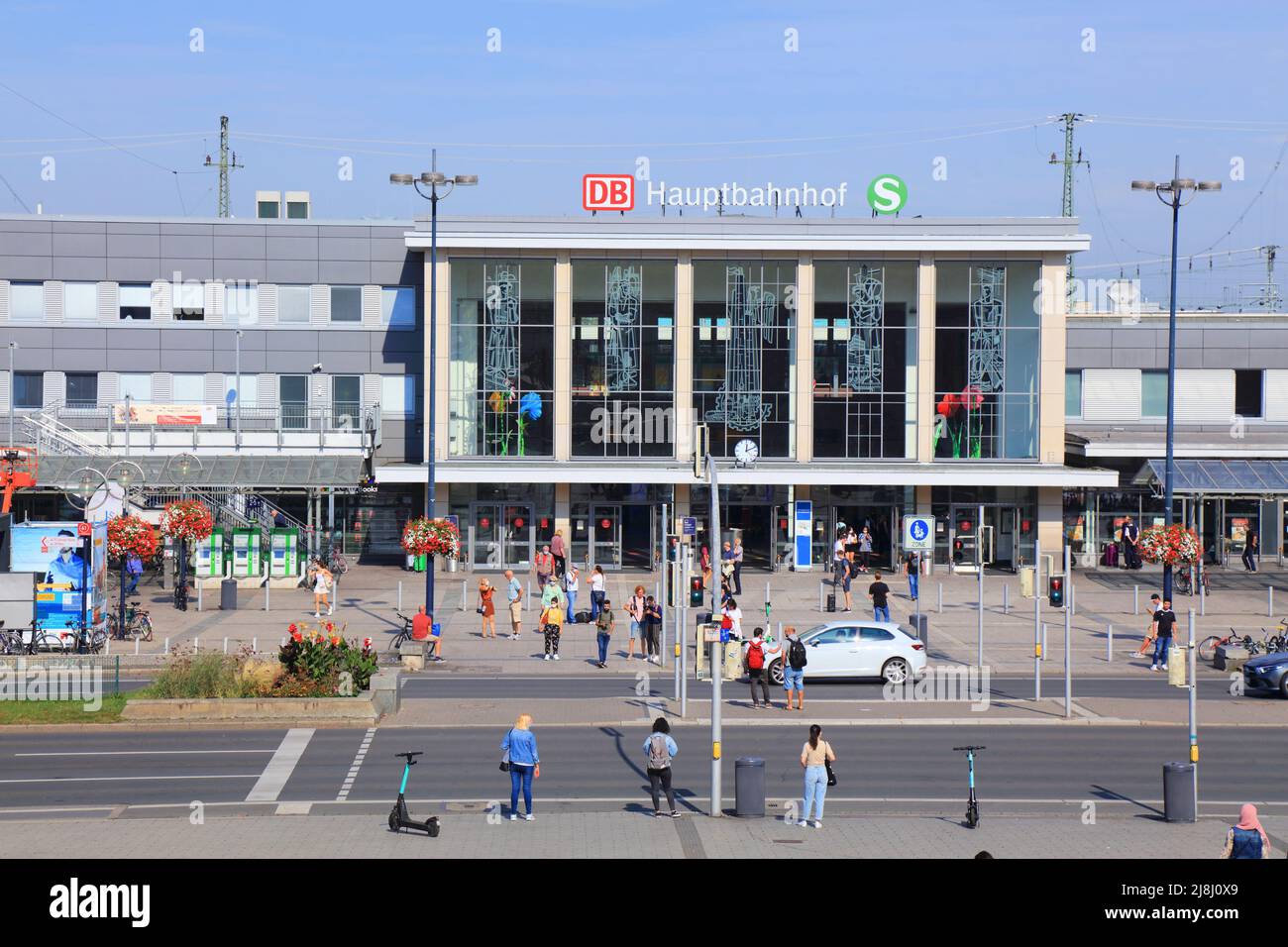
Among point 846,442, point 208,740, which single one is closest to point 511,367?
point 846,442

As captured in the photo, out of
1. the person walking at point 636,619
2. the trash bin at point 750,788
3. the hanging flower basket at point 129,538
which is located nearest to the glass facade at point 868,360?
the person walking at point 636,619

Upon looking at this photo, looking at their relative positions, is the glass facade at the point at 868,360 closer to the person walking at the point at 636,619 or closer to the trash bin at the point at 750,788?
the person walking at the point at 636,619

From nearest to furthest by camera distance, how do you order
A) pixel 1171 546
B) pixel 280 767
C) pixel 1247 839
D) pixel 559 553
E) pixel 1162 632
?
pixel 1247 839, pixel 280 767, pixel 1162 632, pixel 1171 546, pixel 559 553

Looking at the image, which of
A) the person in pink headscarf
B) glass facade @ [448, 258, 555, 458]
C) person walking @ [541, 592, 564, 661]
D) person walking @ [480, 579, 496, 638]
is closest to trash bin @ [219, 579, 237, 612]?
person walking @ [480, 579, 496, 638]

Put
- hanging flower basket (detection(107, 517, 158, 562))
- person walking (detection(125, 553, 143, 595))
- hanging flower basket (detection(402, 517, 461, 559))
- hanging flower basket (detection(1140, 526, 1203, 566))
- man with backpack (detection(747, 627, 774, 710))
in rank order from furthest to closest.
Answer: person walking (detection(125, 553, 143, 595)) < hanging flower basket (detection(1140, 526, 1203, 566)) < hanging flower basket (detection(402, 517, 461, 559)) < hanging flower basket (detection(107, 517, 158, 562)) < man with backpack (detection(747, 627, 774, 710))

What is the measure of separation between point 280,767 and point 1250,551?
4450 centimetres

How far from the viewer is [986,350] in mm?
55156

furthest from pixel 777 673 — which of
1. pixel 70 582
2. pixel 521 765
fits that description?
pixel 70 582

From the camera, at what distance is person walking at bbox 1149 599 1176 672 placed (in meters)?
35.3

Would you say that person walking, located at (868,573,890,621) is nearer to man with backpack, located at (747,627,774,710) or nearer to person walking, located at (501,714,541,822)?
man with backpack, located at (747,627,774,710)

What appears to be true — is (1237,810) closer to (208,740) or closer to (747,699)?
(747,699)

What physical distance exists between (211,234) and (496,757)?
1569 inches

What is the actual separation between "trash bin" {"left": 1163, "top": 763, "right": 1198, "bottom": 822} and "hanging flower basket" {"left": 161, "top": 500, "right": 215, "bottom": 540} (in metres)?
30.8

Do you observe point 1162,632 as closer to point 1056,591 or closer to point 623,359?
point 1056,591
